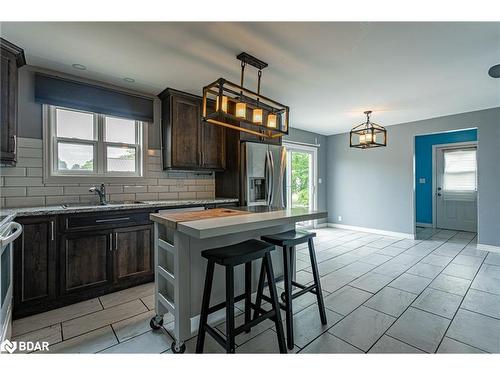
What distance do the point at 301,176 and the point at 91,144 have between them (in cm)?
447

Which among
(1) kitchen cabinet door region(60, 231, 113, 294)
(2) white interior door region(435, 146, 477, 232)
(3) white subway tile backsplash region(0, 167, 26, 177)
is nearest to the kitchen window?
(3) white subway tile backsplash region(0, 167, 26, 177)

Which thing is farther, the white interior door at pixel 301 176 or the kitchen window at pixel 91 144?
the white interior door at pixel 301 176

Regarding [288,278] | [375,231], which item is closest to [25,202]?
[288,278]

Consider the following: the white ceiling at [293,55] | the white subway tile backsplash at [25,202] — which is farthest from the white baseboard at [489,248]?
the white subway tile backsplash at [25,202]

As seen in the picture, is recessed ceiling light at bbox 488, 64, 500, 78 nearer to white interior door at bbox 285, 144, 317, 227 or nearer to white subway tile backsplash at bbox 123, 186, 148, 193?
white interior door at bbox 285, 144, 317, 227

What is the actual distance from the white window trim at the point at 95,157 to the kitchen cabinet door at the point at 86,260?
2.68 feet

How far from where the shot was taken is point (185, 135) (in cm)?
353

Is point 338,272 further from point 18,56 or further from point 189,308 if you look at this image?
point 18,56

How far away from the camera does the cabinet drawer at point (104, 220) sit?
2379mm

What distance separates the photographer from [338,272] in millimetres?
3232

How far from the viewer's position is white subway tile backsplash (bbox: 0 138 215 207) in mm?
2518

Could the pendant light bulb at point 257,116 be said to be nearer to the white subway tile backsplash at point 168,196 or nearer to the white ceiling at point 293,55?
the white ceiling at point 293,55

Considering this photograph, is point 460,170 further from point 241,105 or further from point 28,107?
point 28,107
